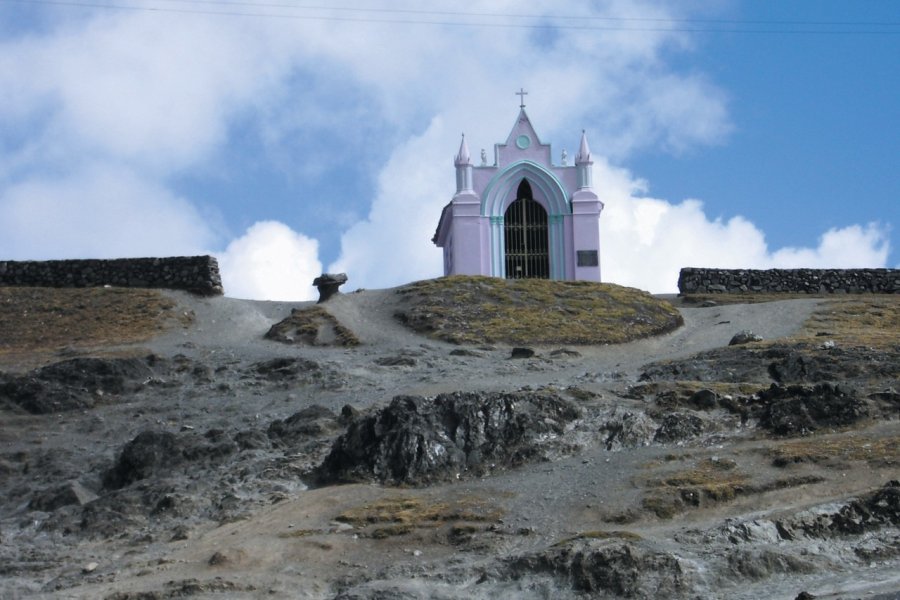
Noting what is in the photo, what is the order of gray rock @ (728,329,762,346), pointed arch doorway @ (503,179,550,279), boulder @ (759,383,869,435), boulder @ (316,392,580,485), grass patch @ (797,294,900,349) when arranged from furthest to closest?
1. pointed arch doorway @ (503,179,550,279)
2. gray rock @ (728,329,762,346)
3. grass patch @ (797,294,900,349)
4. boulder @ (759,383,869,435)
5. boulder @ (316,392,580,485)

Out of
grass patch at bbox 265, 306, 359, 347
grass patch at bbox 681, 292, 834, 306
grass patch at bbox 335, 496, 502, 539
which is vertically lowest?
grass patch at bbox 335, 496, 502, 539

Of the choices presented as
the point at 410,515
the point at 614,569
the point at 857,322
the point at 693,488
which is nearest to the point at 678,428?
the point at 693,488

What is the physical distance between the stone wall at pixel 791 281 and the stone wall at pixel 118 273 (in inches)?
605

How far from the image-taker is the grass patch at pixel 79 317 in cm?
3641

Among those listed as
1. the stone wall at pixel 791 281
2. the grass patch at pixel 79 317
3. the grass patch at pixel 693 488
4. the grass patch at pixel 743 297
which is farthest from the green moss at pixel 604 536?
the stone wall at pixel 791 281

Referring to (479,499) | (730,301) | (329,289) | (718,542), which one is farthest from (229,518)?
(730,301)

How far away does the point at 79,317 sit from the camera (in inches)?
1522

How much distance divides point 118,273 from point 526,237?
1401 cm

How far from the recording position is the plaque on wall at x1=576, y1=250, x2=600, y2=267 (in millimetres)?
47000

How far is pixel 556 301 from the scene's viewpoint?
3972 cm

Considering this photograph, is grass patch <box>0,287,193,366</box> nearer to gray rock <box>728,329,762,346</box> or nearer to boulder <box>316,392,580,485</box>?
boulder <box>316,392,580,485</box>

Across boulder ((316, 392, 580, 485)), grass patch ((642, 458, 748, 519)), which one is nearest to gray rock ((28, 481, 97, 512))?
boulder ((316, 392, 580, 485))

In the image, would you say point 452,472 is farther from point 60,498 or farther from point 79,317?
point 79,317

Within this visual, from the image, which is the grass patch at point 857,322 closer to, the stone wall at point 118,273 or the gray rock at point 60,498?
the gray rock at point 60,498
